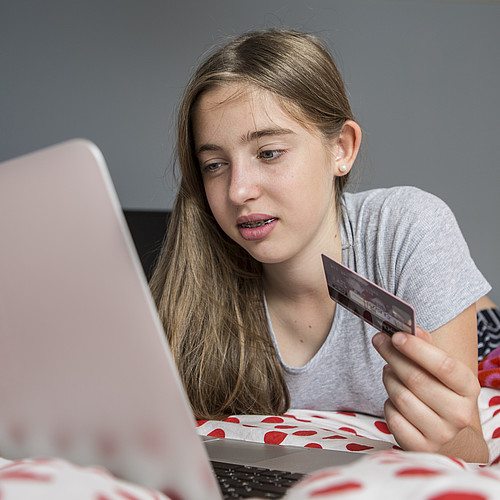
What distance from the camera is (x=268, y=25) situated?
2.92 meters

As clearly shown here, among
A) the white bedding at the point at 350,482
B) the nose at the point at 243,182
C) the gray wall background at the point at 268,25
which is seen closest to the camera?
the white bedding at the point at 350,482

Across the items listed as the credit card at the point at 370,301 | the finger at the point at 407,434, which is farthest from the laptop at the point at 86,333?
the finger at the point at 407,434

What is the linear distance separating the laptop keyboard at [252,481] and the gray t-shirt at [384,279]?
62 centimetres

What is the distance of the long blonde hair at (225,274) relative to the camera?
1.35 m

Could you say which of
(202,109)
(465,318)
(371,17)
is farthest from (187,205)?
(371,17)

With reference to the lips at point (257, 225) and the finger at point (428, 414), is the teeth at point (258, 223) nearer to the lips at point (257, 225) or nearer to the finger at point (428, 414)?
the lips at point (257, 225)

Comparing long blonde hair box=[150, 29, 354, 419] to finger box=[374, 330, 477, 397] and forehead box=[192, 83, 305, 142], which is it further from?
finger box=[374, 330, 477, 397]

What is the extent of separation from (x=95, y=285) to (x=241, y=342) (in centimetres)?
99

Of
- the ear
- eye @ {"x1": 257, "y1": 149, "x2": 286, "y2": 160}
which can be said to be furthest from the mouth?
the ear

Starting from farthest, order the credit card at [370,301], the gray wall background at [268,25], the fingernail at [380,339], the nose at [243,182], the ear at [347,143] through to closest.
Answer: the gray wall background at [268,25]
the ear at [347,143]
the nose at [243,182]
the fingernail at [380,339]
the credit card at [370,301]

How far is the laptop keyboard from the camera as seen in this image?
62 centimetres

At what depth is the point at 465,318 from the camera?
1302 mm

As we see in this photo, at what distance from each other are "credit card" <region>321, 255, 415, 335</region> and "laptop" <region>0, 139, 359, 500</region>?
355mm

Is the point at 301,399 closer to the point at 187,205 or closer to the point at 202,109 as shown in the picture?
the point at 187,205
